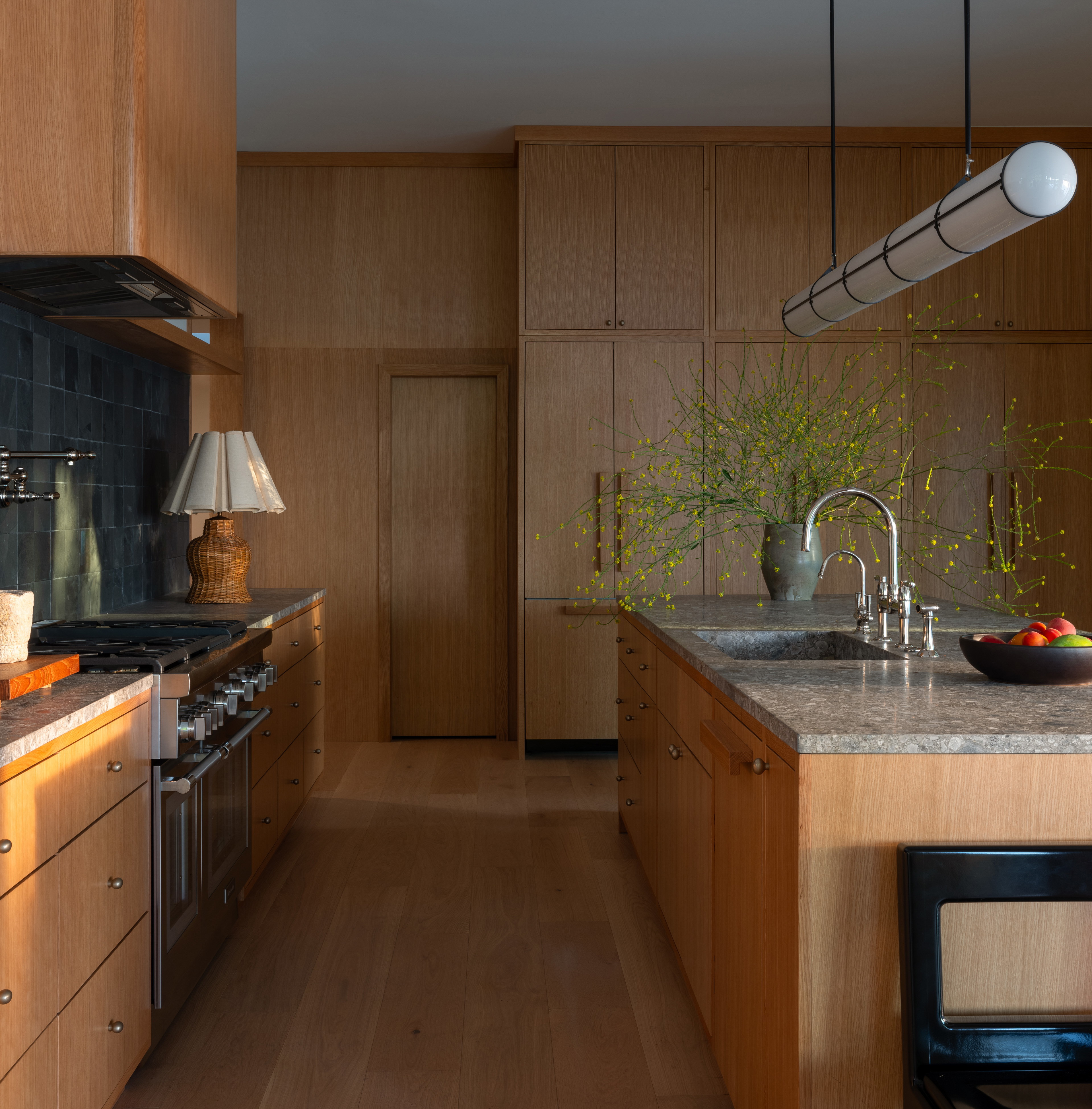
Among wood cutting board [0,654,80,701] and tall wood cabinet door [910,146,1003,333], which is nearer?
wood cutting board [0,654,80,701]

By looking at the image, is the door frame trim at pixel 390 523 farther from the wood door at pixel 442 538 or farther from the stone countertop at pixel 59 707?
the stone countertop at pixel 59 707

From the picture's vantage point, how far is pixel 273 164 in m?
5.01

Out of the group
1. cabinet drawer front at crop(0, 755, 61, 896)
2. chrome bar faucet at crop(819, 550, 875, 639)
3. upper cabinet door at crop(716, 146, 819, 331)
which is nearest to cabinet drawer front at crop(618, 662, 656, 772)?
chrome bar faucet at crop(819, 550, 875, 639)

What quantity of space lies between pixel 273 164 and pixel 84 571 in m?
2.78

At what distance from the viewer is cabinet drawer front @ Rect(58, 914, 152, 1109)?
5.36ft

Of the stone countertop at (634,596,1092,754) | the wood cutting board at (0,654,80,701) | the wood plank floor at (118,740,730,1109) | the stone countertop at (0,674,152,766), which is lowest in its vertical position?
the wood plank floor at (118,740,730,1109)

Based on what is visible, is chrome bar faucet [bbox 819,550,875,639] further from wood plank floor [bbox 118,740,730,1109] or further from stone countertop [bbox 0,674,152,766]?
stone countertop [bbox 0,674,152,766]

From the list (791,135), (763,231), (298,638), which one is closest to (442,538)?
(298,638)

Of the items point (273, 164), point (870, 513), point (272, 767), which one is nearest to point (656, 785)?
point (272, 767)

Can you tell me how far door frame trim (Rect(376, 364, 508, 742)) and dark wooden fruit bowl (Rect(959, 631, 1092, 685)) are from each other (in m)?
3.53

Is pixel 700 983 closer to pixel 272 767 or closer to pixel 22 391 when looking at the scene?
pixel 272 767

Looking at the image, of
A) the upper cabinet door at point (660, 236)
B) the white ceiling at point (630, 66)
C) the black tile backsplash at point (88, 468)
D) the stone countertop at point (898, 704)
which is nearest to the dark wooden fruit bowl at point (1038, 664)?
the stone countertop at point (898, 704)

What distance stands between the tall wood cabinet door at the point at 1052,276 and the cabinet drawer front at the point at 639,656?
268cm

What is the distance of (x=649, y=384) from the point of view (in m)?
4.70
